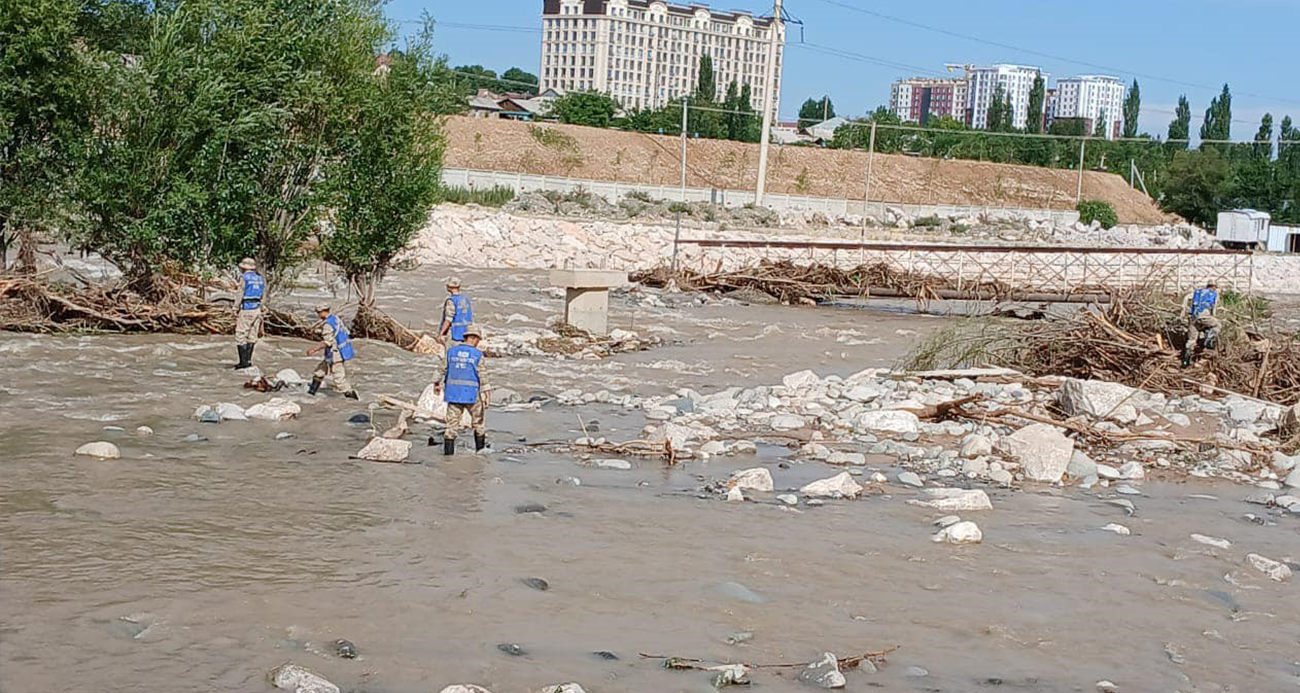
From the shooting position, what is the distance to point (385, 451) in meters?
11.4

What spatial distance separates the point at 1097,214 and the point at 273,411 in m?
69.7

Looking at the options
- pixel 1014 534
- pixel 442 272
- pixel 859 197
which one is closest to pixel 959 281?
pixel 442 272

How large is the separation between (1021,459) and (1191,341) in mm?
4502

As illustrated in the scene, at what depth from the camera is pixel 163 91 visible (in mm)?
19156

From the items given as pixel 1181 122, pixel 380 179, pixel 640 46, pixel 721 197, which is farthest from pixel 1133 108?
pixel 380 179

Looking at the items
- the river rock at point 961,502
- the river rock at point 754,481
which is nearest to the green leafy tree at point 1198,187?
the river rock at point 961,502

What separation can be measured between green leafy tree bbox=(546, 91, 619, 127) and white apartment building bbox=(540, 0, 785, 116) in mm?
70555

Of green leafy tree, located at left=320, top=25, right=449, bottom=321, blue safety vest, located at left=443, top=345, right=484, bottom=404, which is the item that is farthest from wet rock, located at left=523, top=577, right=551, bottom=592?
green leafy tree, located at left=320, top=25, right=449, bottom=321

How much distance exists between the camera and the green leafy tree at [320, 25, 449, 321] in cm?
2009

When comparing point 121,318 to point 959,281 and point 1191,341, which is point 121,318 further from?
point 959,281

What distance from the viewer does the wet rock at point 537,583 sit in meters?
7.94

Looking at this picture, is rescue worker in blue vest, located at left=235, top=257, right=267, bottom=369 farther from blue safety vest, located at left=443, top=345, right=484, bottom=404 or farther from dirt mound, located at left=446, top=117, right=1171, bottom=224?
dirt mound, located at left=446, top=117, right=1171, bottom=224

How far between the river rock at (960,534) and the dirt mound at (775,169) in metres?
62.0

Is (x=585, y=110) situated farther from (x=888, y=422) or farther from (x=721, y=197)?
(x=888, y=422)
